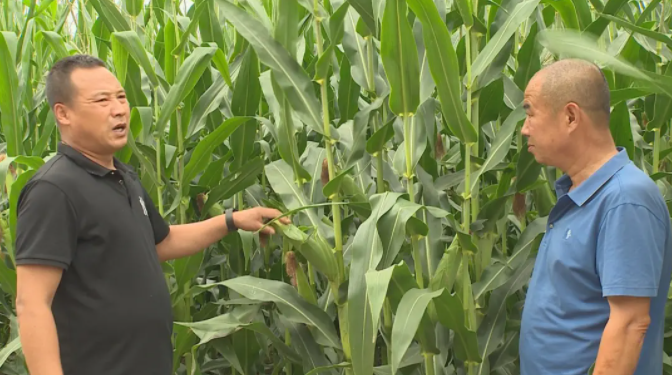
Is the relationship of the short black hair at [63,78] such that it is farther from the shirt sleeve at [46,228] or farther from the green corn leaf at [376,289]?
the green corn leaf at [376,289]

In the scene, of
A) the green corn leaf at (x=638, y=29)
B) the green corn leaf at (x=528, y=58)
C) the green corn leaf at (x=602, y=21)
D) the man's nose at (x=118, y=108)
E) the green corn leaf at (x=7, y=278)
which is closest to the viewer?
the green corn leaf at (x=638, y=29)

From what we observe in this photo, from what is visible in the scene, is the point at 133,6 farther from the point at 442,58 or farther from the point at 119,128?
the point at 442,58

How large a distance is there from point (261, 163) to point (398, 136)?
45 cm

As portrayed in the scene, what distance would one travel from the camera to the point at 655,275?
1622 millimetres

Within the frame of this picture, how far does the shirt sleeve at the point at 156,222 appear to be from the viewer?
2.26 m

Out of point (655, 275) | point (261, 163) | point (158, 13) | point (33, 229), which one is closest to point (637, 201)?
point (655, 275)

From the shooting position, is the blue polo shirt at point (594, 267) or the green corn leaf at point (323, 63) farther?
the green corn leaf at point (323, 63)

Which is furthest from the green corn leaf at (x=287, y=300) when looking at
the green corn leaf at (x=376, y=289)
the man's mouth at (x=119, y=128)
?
the man's mouth at (x=119, y=128)

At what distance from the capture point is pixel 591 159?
1.78 metres

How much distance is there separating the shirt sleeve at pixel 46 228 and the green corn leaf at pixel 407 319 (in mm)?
809

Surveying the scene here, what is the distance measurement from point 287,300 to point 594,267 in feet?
3.07

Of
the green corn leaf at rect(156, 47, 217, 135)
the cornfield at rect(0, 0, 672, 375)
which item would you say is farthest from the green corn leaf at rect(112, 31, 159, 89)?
the green corn leaf at rect(156, 47, 217, 135)

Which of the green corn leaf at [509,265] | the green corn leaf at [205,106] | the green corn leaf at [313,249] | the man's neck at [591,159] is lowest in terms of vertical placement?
the green corn leaf at [509,265]

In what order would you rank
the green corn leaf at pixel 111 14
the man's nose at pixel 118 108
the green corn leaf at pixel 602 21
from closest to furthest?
the man's nose at pixel 118 108, the green corn leaf at pixel 602 21, the green corn leaf at pixel 111 14
